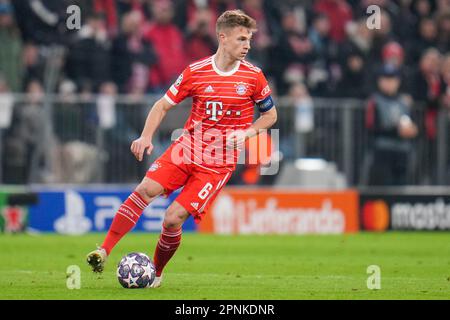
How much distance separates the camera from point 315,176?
796 inches

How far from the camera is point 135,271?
10.8m

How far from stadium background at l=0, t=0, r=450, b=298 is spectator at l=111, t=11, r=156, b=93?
0.08 ft

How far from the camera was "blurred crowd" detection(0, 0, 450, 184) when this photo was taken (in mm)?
19750

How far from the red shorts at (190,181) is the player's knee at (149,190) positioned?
0.05 meters

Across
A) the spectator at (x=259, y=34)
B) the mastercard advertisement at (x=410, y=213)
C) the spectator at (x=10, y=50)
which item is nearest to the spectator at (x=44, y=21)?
the spectator at (x=10, y=50)

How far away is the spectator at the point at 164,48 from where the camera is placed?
20828mm

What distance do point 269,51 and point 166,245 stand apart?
36.7 feet

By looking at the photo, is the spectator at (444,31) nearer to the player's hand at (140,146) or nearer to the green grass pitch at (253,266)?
the green grass pitch at (253,266)

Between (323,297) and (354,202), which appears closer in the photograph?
(323,297)

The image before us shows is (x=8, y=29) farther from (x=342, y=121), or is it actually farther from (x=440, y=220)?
(x=440, y=220)

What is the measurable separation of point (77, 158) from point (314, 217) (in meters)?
4.29

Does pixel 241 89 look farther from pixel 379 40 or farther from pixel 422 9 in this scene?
pixel 422 9
